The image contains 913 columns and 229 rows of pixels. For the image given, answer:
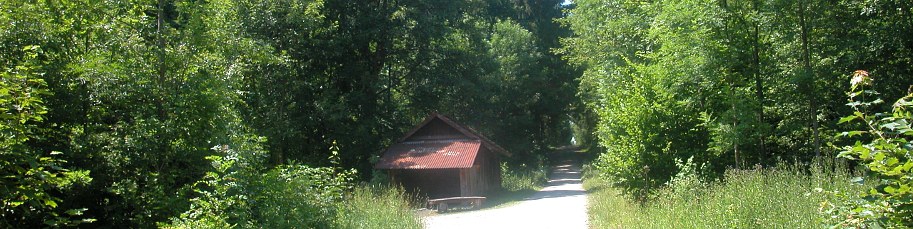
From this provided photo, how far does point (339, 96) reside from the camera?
32125 mm

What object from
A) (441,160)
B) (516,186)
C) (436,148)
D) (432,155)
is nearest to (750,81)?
(441,160)

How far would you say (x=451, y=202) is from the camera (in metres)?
26.5

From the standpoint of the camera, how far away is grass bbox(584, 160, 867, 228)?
8.51m

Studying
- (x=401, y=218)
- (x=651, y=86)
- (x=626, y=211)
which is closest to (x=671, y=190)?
(x=626, y=211)

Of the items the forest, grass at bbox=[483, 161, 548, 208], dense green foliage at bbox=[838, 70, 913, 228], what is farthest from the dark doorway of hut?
dense green foliage at bbox=[838, 70, 913, 228]

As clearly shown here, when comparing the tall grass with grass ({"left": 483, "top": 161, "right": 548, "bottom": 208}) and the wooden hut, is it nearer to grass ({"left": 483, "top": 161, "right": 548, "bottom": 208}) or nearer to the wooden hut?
grass ({"left": 483, "top": 161, "right": 548, "bottom": 208})

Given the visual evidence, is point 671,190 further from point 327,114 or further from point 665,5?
point 327,114

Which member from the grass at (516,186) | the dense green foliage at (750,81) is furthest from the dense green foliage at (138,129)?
the grass at (516,186)

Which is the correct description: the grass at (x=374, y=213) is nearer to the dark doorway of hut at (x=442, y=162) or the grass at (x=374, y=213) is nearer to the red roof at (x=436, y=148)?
the dark doorway of hut at (x=442, y=162)

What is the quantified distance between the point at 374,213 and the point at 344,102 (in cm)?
1741

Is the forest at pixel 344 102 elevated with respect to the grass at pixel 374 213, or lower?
elevated

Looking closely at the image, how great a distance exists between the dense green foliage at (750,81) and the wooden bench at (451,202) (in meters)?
8.61

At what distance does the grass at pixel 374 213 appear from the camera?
12.5m

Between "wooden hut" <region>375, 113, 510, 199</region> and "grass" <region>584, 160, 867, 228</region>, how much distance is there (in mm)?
14865
